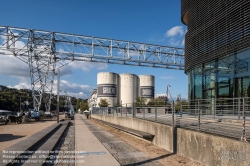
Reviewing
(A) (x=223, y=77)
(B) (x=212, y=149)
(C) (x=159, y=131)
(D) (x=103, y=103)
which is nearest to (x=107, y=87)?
(D) (x=103, y=103)

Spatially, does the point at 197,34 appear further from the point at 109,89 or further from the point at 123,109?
the point at 109,89

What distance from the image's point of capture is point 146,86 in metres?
114

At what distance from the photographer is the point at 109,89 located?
10556 centimetres

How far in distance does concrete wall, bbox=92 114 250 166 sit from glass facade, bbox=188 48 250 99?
27.0 ft

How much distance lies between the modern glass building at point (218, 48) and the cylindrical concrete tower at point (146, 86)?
90.4m

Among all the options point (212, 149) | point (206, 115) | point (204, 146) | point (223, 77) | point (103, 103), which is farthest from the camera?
point (103, 103)

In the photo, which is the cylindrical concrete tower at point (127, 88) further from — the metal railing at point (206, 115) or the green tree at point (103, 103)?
the metal railing at point (206, 115)

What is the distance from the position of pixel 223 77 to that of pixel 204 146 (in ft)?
40.0

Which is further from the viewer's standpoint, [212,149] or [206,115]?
[206,115]

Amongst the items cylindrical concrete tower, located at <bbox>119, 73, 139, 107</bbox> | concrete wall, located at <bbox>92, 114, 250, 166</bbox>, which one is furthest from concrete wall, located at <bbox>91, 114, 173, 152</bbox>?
cylindrical concrete tower, located at <bbox>119, 73, 139, 107</bbox>

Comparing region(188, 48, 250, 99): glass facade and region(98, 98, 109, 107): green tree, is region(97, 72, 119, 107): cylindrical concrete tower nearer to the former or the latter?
region(98, 98, 109, 107): green tree

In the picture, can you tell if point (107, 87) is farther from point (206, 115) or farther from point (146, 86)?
point (206, 115)

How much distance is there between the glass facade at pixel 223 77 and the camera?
15719 millimetres

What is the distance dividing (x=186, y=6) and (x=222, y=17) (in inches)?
261
